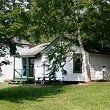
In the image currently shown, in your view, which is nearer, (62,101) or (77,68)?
(62,101)

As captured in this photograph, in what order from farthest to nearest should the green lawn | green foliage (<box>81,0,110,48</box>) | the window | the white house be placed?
the window < the white house < green foliage (<box>81,0,110,48</box>) < the green lawn

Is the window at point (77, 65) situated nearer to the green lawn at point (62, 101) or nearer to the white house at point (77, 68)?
the white house at point (77, 68)

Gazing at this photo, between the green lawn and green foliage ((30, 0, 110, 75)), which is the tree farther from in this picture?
green foliage ((30, 0, 110, 75))

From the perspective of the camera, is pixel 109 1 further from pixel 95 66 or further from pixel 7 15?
pixel 7 15

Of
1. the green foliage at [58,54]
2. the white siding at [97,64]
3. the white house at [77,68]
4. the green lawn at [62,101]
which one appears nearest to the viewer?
the green lawn at [62,101]

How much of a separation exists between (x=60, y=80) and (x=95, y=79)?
10.9 feet

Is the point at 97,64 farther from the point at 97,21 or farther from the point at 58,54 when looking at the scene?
the point at 97,21

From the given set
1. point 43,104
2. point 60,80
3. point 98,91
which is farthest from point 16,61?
point 43,104

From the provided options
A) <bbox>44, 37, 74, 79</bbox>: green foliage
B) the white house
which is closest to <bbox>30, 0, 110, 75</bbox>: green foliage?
<bbox>44, 37, 74, 79</bbox>: green foliage

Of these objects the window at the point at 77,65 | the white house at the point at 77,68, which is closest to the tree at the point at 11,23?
the white house at the point at 77,68

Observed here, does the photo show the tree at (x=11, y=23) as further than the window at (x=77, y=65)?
No

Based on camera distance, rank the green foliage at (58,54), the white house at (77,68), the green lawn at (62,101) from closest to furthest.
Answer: the green lawn at (62,101)
the green foliage at (58,54)
the white house at (77,68)

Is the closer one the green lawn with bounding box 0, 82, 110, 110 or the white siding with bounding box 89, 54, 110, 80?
the green lawn with bounding box 0, 82, 110, 110

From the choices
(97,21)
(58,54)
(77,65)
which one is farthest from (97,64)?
(97,21)
